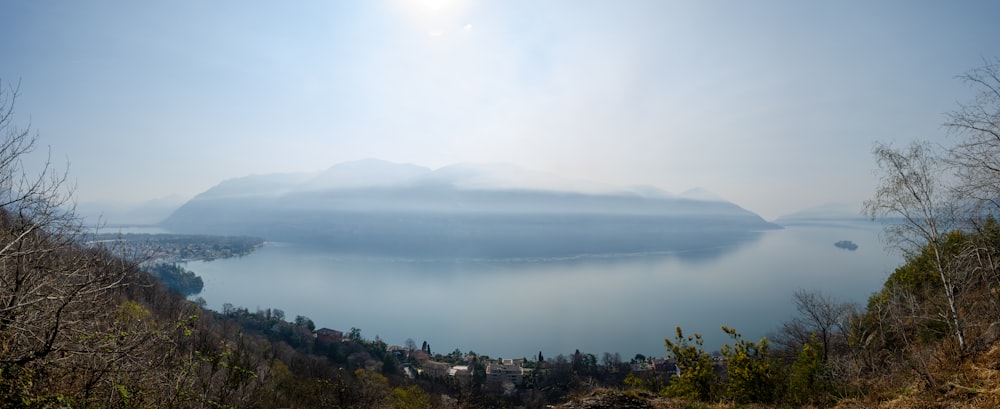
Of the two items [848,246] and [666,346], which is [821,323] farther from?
[848,246]

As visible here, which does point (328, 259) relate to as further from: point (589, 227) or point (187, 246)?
point (589, 227)

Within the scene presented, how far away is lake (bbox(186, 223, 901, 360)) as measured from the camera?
37.8 m

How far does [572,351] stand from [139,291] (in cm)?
2941

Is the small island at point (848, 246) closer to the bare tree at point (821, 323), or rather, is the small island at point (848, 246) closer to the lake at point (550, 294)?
the lake at point (550, 294)

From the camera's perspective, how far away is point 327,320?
146 feet

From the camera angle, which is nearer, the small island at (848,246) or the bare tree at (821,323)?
the bare tree at (821,323)

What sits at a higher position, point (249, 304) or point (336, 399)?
point (336, 399)

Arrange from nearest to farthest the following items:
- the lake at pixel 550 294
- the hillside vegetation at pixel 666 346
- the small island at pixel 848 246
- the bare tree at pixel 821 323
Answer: the hillside vegetation at pixel 666 346 → the bare tree at pixel 821 323 → the lake at pixel 550 294 → the small island at pixel 848 246

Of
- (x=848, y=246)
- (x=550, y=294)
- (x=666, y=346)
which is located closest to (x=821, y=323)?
(x=666, y=346)

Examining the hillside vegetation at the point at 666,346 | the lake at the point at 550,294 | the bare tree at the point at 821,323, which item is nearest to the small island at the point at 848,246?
the lake at the point at 550,294

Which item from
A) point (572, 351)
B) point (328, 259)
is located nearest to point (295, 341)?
point (572, 351)

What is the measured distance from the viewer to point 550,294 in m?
55.7

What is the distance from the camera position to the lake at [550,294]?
124 feet

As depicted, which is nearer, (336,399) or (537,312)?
(336,399)
